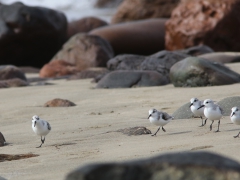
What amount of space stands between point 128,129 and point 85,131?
56cm

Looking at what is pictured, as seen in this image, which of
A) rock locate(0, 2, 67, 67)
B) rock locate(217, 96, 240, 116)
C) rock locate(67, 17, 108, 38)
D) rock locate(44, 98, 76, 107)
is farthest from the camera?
rock locate(67, 17, 108, 38)

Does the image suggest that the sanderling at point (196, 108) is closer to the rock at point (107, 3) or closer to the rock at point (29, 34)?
the rock at point (29, 34)

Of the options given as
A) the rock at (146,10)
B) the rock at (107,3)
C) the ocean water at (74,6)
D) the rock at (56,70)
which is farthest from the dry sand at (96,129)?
the rock at (107,3)

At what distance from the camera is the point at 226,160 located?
2.44m

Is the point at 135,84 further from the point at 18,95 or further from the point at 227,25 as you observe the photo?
the point at 227,25

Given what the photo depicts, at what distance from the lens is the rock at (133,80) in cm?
986

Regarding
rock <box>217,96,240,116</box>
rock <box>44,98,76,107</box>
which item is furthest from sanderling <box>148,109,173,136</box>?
rock <box>44,98,76,107</box>

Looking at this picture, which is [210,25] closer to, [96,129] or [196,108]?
[196,108]

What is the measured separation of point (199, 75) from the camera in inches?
357

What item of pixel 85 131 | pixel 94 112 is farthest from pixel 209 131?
pixel 94 112

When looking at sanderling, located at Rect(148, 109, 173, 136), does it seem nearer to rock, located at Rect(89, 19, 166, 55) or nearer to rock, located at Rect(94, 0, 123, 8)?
rock, located at Rect(89, 19, 166, 55)

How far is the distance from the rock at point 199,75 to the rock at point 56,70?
17.6 feet

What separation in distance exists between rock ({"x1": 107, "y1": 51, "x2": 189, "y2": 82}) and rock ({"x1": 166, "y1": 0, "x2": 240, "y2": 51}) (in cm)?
479

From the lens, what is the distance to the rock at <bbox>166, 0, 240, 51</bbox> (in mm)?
16812
